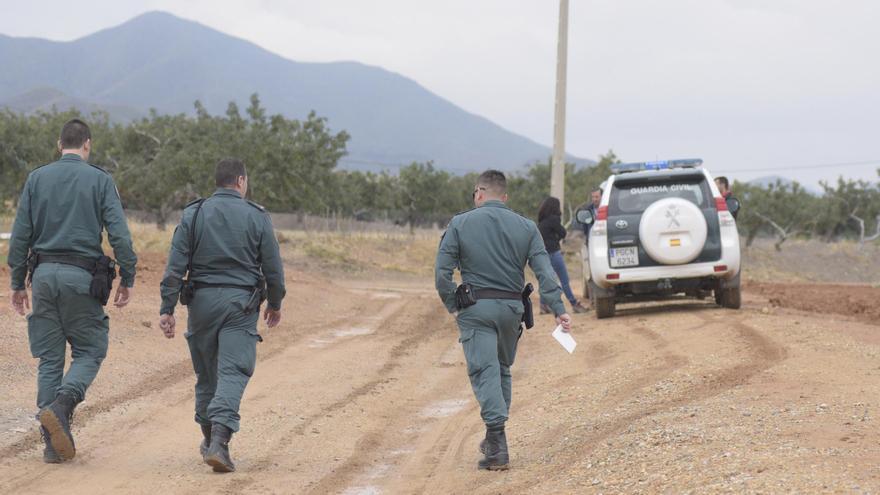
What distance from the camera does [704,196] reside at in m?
14.4

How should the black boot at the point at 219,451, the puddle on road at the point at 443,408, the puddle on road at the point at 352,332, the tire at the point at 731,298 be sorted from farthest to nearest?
the puddle on road at the point at 352,332 → the tire at the point at 731,298 → the puddle on road at the point at 443,408 → the black boot at the point at 219,451

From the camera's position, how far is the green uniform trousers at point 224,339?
6672 millimetres

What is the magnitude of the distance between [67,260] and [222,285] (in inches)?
41.7

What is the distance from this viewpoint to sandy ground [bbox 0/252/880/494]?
599cm

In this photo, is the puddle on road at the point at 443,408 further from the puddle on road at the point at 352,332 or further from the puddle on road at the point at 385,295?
the puddle on road at the point at 385,295

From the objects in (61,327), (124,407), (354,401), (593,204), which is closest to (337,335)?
(593,204)

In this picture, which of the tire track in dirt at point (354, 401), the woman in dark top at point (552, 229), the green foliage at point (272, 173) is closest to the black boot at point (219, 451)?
the tire track in dirt at point (354, 401)

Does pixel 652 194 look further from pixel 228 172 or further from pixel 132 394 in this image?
pixel 228 172

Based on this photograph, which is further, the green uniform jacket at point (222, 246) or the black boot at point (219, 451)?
the green uniform jacket at point (222, 246)

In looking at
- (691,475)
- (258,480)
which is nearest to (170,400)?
(258,480)

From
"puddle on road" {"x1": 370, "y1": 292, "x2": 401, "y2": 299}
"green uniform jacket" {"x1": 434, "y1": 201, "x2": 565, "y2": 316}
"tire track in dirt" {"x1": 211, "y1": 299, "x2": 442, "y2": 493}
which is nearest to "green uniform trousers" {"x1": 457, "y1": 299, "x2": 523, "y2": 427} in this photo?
"green uniform jacket" {"x1": 434, "y1": 201, "x2": 565, "y2": 316}

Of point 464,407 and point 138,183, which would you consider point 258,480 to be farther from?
point 138,183

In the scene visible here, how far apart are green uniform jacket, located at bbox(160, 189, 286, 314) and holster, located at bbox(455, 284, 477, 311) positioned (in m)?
1.15

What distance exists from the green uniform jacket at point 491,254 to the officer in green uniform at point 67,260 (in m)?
2.09
